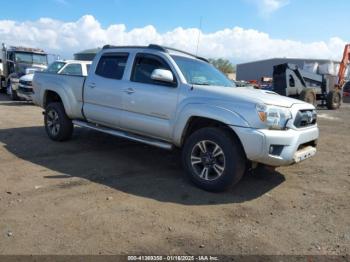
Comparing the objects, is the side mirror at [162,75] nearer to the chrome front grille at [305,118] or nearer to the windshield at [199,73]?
the windshield at [199,73]

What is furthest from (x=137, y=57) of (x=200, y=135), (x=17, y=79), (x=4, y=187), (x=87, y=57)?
(x=87, y=57)

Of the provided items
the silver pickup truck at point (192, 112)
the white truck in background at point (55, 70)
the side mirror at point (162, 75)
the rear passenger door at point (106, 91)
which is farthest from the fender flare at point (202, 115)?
the white truck in background at point (55, 70)

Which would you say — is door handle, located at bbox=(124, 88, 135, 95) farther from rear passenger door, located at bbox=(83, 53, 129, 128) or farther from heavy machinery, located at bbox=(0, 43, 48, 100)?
heavy machinery, located at bbox=(0, 43, 48, 100)

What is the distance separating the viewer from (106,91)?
655cm

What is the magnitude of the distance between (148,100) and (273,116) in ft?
6.53

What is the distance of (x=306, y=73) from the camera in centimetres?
1778

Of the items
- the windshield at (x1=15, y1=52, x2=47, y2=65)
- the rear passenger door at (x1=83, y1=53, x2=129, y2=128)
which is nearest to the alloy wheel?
the rear passenger door at (x1=83, y1=53, x2=129, y2=128)

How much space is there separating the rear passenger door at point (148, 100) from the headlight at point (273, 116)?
4.41 ft

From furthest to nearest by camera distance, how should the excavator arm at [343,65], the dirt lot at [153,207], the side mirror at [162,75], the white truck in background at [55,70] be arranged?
the excavator arm at [343,65] < the white truck in background at [55,70] < the side mirror at [162,75] < the dirt lot at [153,207]

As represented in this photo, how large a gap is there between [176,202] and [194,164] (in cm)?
74

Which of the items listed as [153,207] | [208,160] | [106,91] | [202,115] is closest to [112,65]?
[106,91]

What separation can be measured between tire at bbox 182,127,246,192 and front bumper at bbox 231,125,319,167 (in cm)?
18

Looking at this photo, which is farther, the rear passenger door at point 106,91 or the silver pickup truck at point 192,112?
the rear passenger door at point 106,91

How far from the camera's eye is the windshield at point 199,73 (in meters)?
5.82
